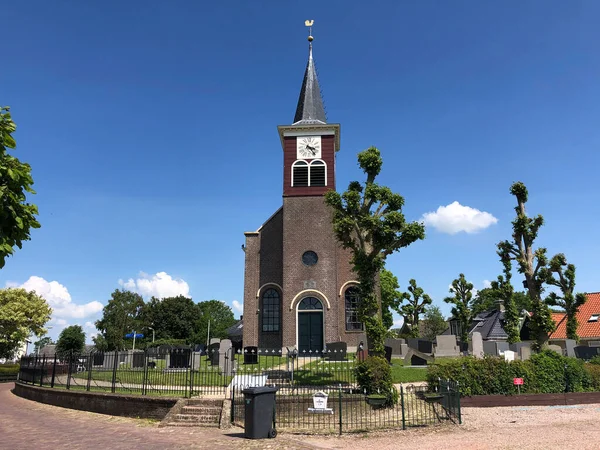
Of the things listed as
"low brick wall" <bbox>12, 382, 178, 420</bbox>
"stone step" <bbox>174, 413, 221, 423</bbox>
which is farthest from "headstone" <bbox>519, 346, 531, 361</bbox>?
"low brick wall" <bbox>12, 382, 178, 420</bbox>

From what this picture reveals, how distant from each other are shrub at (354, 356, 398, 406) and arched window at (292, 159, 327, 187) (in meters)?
18.2

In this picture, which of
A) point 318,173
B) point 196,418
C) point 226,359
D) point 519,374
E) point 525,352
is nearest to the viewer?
point 196,418

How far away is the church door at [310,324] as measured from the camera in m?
28.0

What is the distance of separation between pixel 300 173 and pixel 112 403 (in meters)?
20.6

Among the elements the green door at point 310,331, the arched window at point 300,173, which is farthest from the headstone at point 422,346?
the arched window at point 300,173

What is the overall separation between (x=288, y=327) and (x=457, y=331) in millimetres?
25395

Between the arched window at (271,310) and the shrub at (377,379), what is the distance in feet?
50.9

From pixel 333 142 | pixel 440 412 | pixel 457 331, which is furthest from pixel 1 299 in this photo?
pixel 457 331

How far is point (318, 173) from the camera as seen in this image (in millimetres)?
31047

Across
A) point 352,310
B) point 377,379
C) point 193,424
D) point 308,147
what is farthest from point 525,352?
point 308,147

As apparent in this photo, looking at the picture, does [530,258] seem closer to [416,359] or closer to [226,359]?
[416,359]

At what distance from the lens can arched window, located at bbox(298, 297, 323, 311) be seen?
28625 mm

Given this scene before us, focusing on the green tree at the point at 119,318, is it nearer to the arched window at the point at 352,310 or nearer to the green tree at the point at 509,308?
the arched window at the point at 352,310

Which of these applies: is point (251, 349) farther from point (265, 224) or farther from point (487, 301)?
point (487, 301)
